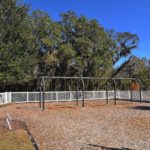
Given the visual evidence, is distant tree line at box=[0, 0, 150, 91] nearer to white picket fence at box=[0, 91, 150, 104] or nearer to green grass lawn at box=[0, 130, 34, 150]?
white picket fence at box=[0, 91, 150, 104]

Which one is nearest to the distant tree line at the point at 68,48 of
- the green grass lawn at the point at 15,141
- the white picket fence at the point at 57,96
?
the white picket fence at the point at 57,96

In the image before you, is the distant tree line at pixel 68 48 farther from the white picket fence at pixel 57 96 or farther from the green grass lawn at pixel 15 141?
the green grass lawn at pixel 15 141

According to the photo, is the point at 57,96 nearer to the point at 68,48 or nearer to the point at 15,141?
the point at 68,48

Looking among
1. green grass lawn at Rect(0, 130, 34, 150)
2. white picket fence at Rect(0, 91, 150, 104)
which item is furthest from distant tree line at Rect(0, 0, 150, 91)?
green grass lawn at Rect(0, 130, 34, 150)

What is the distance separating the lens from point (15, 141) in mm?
11047

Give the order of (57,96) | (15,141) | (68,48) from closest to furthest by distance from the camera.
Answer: (15,141), (57,96), (68,48)

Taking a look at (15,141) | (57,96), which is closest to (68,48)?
(57,96)

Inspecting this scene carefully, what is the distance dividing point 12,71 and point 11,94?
2.57 m

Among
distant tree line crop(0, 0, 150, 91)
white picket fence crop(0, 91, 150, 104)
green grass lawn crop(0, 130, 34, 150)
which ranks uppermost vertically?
distant tree line crop(0, 0, 150, 91)

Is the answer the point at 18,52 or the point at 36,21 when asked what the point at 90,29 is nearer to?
the point at 36,21

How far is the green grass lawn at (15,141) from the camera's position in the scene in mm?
10039

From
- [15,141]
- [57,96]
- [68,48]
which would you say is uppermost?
[68,48]

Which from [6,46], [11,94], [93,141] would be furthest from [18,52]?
[93,141]

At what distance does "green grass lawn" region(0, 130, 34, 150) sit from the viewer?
10.0m
